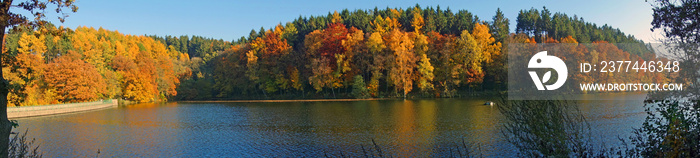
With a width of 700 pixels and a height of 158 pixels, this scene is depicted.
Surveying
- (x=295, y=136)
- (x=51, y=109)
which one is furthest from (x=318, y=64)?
(x=295, y=136)

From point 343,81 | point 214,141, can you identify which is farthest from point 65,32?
point 343,81

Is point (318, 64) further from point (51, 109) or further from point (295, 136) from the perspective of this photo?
point (295, 136)

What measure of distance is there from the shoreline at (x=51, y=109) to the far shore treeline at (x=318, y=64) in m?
1.88

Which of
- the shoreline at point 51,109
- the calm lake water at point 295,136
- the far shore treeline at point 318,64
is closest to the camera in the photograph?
the calm lake water at point 295,136

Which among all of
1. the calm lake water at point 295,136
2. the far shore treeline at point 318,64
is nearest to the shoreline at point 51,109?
the far shore treeline at point 318,64

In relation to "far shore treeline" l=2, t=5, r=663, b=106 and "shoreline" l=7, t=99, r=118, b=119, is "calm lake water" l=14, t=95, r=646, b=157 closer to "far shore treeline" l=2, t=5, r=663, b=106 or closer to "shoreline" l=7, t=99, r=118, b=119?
"shoreline" l=7, t=99, r=118, b=119

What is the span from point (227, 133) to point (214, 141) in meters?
2.99

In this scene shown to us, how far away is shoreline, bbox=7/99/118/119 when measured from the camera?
41.9 metres

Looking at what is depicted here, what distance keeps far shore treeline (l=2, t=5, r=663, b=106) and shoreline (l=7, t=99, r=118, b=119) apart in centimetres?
188

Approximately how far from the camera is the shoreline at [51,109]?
4194cm

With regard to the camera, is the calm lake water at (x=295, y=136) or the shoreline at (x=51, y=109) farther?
the shoreline at (x=51, y=109)

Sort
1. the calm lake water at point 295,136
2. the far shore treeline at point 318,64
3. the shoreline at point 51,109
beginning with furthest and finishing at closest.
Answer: the far shore treeline at point 318,64 < the shoreline at point 51,109 < the calm lake water at point 295,136

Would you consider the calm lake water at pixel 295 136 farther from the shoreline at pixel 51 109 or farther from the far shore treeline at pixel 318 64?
the far shore treeline at pixel 318 64

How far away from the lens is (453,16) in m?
79.9
